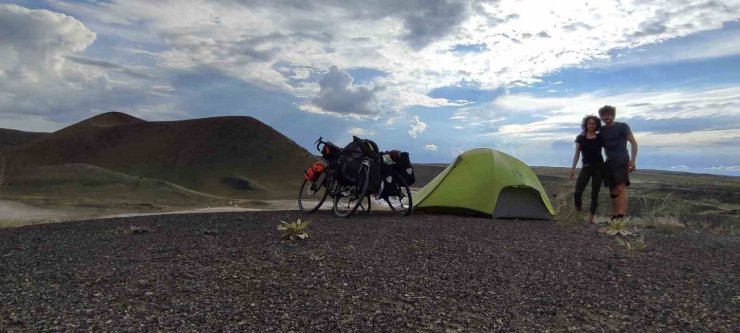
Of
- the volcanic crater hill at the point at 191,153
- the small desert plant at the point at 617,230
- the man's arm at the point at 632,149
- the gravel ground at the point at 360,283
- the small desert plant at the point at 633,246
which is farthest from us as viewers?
the volcanic crater hill at the point at 191,153

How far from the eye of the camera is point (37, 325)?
3.24 meters

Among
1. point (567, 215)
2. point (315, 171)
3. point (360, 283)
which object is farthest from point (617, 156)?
point (360, 283)

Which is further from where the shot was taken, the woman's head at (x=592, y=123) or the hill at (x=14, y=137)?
the hill at (x=14, y=137)

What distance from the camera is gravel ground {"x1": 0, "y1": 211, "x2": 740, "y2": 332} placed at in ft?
11.4

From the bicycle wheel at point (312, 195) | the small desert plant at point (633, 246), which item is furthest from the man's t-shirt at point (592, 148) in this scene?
the bicycle wheel at point (312, 195)

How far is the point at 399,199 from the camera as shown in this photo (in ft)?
33.3

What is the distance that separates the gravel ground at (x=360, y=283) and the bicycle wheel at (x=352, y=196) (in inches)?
101

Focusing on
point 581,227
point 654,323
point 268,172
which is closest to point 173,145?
point 268,172

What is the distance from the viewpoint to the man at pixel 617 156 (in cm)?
904

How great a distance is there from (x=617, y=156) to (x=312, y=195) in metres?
6.19

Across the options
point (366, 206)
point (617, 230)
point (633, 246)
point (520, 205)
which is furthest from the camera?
point (366, 206)

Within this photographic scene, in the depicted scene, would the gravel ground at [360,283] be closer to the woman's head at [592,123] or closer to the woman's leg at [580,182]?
the woman's leg at [580,182]

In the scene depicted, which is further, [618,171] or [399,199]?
[399,199]

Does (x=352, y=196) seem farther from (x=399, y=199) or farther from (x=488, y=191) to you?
(x=488, y=191)
